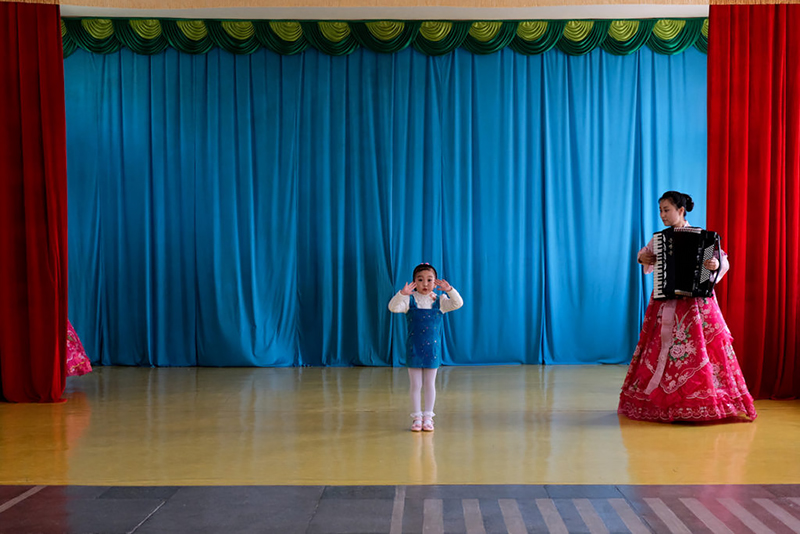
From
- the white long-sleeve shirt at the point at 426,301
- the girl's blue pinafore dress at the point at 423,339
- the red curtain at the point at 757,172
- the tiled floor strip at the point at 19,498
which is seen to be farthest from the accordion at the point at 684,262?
the tiled floor strip at the point at 19,498

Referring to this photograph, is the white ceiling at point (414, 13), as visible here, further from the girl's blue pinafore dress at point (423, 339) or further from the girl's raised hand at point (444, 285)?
the girl's blue pinafore dress at point (423, 339)

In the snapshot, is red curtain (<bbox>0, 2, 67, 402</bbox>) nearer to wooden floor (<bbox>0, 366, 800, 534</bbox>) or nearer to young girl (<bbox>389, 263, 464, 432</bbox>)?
wooden floor (<bbox>0, 366, 800, 534</bbox>)

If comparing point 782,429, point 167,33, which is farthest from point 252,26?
point 782,429

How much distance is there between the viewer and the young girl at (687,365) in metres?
4.36

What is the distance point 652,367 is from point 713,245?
831mm

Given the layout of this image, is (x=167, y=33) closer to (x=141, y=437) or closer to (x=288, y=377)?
(x=288, y=377)

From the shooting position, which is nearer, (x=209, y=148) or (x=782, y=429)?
(x=782, y=429)

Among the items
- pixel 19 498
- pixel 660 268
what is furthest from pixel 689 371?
pixel 19 498

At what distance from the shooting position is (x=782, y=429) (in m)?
4.23

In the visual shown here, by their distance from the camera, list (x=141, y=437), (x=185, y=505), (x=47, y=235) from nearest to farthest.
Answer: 1. (x=185, y=505)
2. (x=141, y=437)
3. (x=47, y=235)

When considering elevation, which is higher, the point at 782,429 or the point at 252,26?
the point at 252,26

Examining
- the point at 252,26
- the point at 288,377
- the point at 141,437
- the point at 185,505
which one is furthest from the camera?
the point at 252,26

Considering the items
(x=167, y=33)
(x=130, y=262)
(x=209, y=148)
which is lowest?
(x=130, y=262)

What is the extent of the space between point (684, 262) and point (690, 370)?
655 mm
